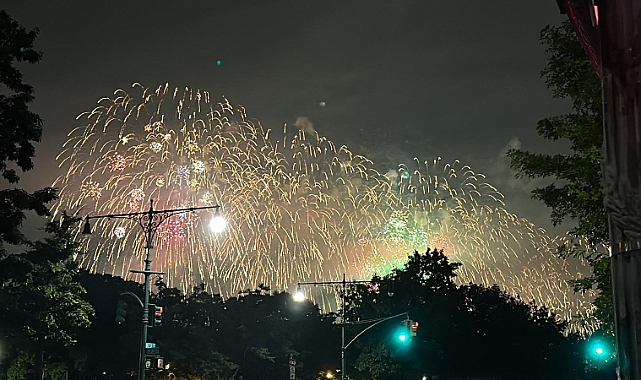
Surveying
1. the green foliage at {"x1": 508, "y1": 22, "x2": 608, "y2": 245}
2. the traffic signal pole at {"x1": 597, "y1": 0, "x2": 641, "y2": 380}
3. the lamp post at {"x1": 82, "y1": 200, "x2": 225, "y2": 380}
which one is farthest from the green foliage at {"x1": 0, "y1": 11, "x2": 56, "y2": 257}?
the traffic signal pole at {"x1": 597, "y1": 0, "x2": 641, "y2": 380}

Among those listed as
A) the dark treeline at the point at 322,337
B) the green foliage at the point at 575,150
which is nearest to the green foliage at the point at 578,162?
the green foliage at the point at 575,150

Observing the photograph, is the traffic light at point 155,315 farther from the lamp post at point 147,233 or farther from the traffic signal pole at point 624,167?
the traffic signal pole at point 624,167

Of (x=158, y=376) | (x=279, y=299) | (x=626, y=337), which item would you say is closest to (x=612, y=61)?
(x=626, y=337)

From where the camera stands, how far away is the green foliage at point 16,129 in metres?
26.3

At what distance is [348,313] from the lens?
231ft

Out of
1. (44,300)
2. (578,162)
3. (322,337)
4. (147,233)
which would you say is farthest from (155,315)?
(322,337)

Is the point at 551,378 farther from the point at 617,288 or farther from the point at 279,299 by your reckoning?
the point at 617,288

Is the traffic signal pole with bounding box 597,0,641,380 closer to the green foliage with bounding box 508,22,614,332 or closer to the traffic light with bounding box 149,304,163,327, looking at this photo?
the green foliage with bounding box 508,22,614,332

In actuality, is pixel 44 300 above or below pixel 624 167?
above

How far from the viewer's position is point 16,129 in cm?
2686

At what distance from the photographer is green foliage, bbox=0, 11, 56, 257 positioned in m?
26.3

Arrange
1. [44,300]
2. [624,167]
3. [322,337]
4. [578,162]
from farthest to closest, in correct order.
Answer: [322,337] < [44,300] < [578,162] < [624,167]

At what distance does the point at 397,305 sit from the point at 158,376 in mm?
22148

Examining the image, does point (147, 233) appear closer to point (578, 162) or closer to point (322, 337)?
point (578, 162)
